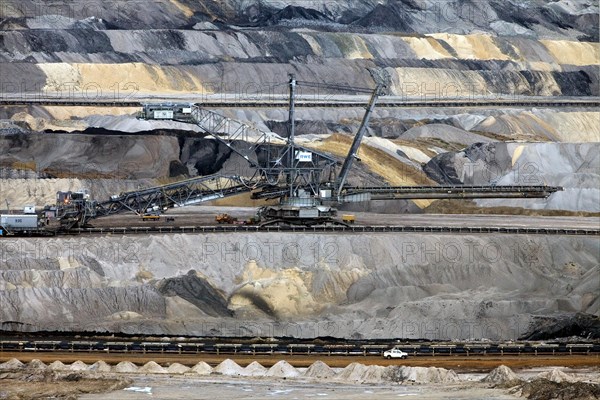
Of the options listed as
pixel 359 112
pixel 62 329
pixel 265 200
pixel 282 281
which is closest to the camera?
pixel 62 329

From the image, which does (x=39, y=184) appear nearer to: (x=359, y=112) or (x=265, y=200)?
(x=265, y=200)

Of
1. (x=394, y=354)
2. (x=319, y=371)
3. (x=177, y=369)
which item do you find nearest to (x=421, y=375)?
(x=319, y=371)

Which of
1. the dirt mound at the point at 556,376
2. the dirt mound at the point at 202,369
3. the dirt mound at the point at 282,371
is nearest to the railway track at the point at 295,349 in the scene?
the dirt mound at the point at 202,369

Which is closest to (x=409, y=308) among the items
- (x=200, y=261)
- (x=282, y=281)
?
(x=282, y=281)

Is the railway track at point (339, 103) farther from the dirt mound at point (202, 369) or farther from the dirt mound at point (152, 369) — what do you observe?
the dirt mound at point (202, 369)

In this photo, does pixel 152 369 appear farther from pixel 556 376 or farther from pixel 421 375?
pixel 556 376

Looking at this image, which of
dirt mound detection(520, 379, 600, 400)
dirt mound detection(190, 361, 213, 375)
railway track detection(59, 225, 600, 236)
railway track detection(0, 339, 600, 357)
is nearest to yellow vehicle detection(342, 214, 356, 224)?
railway track detection(59, 225, 600, 236)
